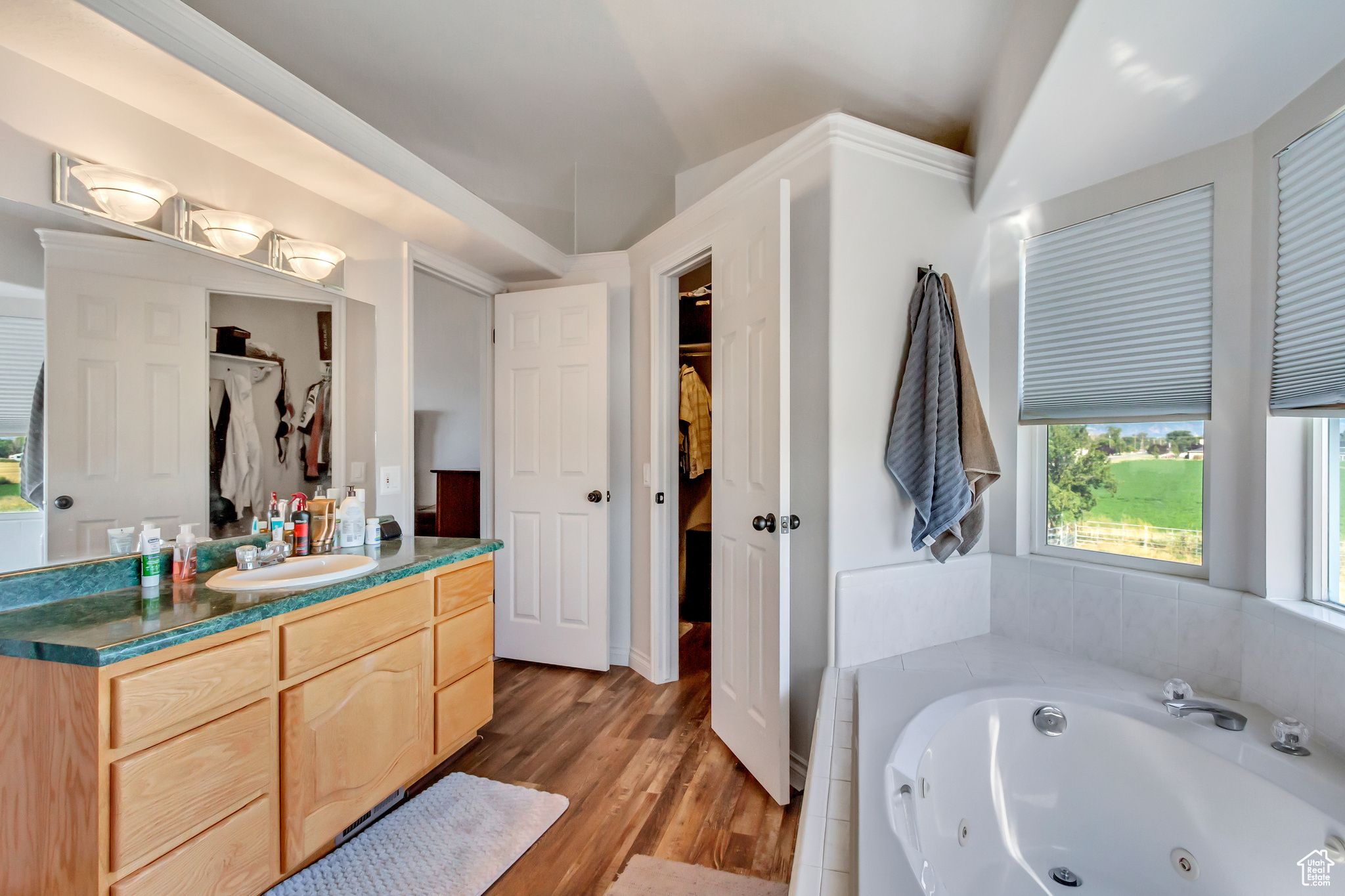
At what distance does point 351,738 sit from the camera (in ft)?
5.32

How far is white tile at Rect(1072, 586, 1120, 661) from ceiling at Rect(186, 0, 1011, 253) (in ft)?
5.64

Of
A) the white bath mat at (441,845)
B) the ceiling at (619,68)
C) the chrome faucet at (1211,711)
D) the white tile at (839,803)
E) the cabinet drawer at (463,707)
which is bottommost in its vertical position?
the white bath mat at (441,845)

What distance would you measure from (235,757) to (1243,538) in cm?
260

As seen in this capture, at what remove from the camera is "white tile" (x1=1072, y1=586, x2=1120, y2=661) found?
1859mm

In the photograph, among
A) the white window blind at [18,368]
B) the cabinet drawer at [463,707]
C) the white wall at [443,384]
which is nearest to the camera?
the white window blind at [18,368]

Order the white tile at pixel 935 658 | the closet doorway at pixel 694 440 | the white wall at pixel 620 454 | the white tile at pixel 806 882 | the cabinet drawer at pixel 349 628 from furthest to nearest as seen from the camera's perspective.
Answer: the closet doorway at pixel 694 440 → the white wall at pixel 620 454 → the white tile at pixel 935 658 → the cabinet drawer at pixel 349 628 → the white tile at pixel 806 882

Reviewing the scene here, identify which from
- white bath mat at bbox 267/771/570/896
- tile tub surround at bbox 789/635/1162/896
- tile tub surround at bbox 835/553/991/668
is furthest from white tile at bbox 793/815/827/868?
white bath mat at bbox 267/771/570/896

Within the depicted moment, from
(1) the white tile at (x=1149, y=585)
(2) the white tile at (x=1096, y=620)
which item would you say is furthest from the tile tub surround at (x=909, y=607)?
(1) the white tile at (x=1149, y=585)

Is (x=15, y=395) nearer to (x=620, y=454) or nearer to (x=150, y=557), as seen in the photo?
(x=150, y=557)

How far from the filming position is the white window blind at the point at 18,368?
53.7 inches

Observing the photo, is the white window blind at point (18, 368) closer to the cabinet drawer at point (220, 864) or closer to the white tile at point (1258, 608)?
the cabinet drawer at point (220, 864)

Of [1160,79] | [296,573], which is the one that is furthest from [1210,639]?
[296,573]

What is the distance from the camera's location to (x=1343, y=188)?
4.25ft

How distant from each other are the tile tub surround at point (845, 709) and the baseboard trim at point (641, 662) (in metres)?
1.26
